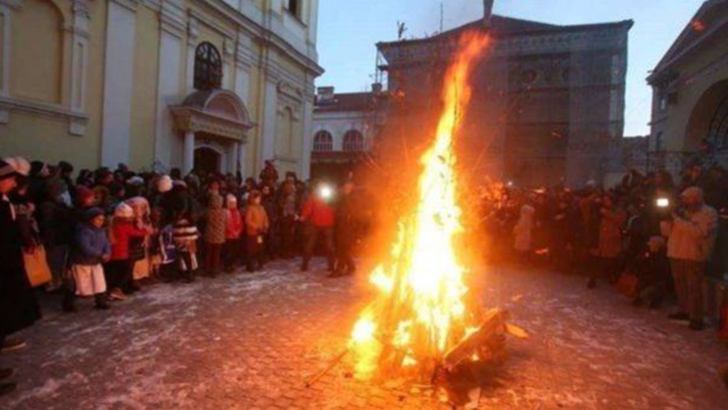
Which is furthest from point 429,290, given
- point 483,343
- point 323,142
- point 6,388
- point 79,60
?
point 323,142

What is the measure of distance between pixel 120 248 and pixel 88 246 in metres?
0.78

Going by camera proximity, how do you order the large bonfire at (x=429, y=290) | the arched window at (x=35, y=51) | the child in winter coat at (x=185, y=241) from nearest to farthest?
the large bonfire at (x=429, y=290) < the child in winter coat at (x=185, y=241) < the arched window at (x=35, y=51)

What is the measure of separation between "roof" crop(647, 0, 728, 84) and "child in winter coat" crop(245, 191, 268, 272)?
1644 centimetres

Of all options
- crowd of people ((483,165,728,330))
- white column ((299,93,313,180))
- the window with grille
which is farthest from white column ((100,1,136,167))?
white column ((299,93,313,180))

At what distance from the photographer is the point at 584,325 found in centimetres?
704

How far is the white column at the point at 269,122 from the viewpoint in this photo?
18938mm

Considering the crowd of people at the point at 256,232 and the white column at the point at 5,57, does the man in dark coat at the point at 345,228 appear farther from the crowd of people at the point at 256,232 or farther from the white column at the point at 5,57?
the white column at the point at 5,57

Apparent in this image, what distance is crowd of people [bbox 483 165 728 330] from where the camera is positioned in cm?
709

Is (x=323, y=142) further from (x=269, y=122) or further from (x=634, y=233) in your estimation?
(x=634, y=233)

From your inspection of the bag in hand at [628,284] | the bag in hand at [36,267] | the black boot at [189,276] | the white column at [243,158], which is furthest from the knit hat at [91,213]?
the white column at [243,158]

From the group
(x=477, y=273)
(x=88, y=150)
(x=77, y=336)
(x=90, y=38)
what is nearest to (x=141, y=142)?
(x=88, y=150)

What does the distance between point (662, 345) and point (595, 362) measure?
4.89 feet

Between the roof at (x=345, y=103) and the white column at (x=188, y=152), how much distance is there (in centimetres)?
2805

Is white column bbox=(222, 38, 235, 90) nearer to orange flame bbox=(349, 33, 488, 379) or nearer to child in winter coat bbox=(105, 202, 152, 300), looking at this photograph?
child in winter coat bbox=(105, 202, 152, 300)
